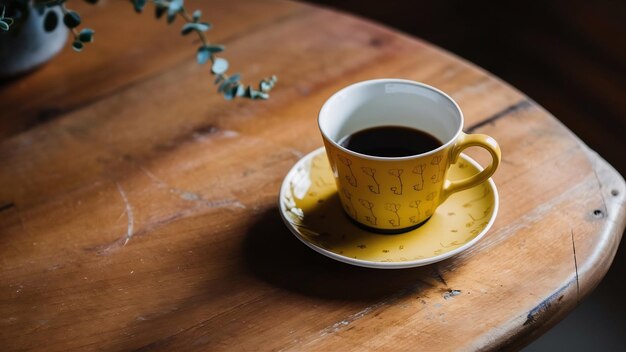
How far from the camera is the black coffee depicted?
73cm

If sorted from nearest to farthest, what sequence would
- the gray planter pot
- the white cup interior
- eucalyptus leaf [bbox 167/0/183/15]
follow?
the white cup interior, eucalyptus leaf [bbox 167/0/183/15], the gray planter pot

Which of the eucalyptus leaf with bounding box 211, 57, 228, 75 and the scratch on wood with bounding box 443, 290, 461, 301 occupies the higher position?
the eucalyptus leaf with bounding box 211, 57, 228, 75

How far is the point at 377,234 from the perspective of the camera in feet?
2.34

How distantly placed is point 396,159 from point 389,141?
10 centimetres

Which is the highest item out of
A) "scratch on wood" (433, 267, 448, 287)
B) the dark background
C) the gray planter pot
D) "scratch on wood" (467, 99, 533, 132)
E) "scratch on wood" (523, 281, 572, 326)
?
the gray planter pot

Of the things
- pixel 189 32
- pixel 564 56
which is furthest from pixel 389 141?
pixel 564 56

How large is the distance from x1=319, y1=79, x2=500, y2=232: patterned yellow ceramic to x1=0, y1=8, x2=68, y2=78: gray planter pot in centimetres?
48

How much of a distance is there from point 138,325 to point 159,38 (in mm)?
572

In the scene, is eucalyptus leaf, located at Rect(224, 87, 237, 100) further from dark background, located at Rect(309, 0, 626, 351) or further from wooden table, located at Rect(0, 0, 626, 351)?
dark background, located at Rect(309, 0, 626, 351)

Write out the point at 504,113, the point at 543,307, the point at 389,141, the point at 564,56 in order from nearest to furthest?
the point at 543,307, the point at 389,141, the point at 504,113, the point at 564,56

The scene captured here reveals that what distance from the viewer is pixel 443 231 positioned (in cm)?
71

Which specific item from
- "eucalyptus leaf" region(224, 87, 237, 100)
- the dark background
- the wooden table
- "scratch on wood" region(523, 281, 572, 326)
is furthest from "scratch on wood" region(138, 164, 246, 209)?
the dark background

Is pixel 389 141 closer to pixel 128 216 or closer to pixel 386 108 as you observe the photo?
pixel 386 108

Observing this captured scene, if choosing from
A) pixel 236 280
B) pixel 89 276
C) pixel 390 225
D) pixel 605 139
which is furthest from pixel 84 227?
pixel 605 139
